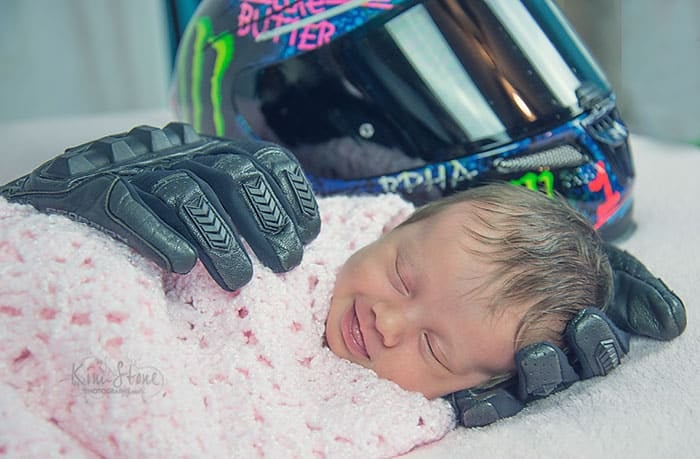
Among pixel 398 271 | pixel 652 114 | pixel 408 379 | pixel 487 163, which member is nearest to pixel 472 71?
pixel 487 163

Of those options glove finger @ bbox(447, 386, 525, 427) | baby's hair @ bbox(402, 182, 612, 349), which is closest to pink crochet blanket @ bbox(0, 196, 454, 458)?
glove finger @ bbox(447, 386, 525, 427)

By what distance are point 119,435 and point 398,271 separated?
1.15 feet

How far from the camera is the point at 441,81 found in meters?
1.12

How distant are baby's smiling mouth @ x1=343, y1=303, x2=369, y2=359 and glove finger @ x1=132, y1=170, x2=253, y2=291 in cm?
13

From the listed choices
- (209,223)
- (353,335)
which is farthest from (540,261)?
(209,223)

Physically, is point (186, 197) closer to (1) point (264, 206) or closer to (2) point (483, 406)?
(1) point (264, 206)

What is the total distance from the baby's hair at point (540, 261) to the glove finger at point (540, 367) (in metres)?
0.03

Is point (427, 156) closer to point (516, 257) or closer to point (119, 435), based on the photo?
point (516, 257)

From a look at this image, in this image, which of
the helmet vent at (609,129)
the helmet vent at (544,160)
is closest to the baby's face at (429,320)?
the helmet vent at (544,160)

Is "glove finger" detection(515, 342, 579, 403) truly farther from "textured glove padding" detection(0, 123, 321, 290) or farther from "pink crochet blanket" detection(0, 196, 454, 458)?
"textured glove padding" detection(0, 123, 321, 290)

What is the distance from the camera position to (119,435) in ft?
2.24

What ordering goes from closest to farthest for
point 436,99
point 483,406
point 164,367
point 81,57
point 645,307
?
point 164,367 → point 483,406 → point 645,307 → point 436,99 → point 81,57

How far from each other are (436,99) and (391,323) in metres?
0.39

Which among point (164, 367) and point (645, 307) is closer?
point (164, 367)
